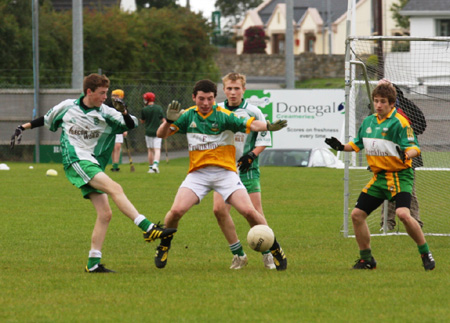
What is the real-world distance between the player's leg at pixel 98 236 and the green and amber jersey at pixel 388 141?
2.56 meters

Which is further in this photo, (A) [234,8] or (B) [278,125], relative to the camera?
(A) [234,8]

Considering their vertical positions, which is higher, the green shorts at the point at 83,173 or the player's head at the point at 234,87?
the player's head at the point at 234,87

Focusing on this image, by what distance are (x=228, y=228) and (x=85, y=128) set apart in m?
1.72

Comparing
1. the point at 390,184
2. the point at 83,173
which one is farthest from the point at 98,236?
the point at 390,184

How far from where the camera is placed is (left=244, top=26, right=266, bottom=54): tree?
76375 millimetres

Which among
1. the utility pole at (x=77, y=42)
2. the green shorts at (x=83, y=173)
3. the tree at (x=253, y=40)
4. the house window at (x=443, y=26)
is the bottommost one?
the green shorts at (x=83, y=173)

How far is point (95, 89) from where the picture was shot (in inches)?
343

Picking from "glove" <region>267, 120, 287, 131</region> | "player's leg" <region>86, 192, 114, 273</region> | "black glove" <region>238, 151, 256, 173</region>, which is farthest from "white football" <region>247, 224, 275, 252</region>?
"player's leg" <region>86, 192, 114, 273</region>


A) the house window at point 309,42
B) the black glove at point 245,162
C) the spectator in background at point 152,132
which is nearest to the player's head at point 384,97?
the black glove at point 245,162

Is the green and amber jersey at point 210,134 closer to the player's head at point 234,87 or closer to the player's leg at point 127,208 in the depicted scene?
the player's head at point 234,87

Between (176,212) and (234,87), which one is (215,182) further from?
(234,87)

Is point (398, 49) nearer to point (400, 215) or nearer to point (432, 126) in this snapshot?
point (432, 126)

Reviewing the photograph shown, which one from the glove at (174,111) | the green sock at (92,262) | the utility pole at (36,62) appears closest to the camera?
the glove at (174,111)

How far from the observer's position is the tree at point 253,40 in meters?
76.4
